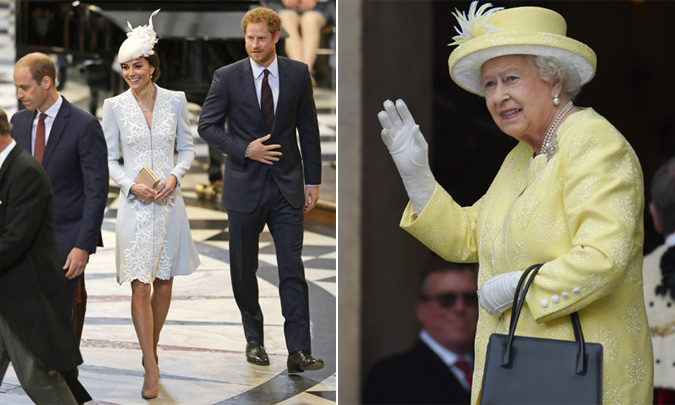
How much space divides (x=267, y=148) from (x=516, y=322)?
2.55 meters

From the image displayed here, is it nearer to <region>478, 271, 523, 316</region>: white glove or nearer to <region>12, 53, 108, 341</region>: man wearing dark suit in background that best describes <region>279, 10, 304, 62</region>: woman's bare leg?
<region>12, 53, 108, 341</region>: man wearing dark suit in background

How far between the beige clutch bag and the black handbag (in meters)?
2.34

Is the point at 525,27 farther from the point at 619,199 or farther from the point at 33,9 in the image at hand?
the point at 33,9

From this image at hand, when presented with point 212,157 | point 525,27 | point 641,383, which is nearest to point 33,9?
point 212,157

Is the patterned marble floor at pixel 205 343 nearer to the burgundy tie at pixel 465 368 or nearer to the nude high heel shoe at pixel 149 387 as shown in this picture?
the nude high heel shoe at pixel 149 387

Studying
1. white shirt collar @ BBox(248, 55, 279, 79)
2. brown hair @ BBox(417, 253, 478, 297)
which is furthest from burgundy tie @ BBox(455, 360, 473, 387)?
white shirt collar @ BBox(248, 55, 279, 79)

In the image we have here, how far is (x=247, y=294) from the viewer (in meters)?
5.32

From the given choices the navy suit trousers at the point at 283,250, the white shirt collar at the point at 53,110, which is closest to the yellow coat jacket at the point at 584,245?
the white shirt collar at the point at 53,110

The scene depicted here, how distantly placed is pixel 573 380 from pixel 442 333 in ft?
7.19

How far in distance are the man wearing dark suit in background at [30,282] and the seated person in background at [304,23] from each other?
16.1 ft

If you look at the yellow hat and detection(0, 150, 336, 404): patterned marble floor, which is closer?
the yellow hat

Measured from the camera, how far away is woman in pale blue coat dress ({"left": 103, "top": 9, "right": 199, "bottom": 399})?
4.73 meters

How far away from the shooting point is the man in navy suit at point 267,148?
16.8ft

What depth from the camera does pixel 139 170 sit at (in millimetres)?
4762
